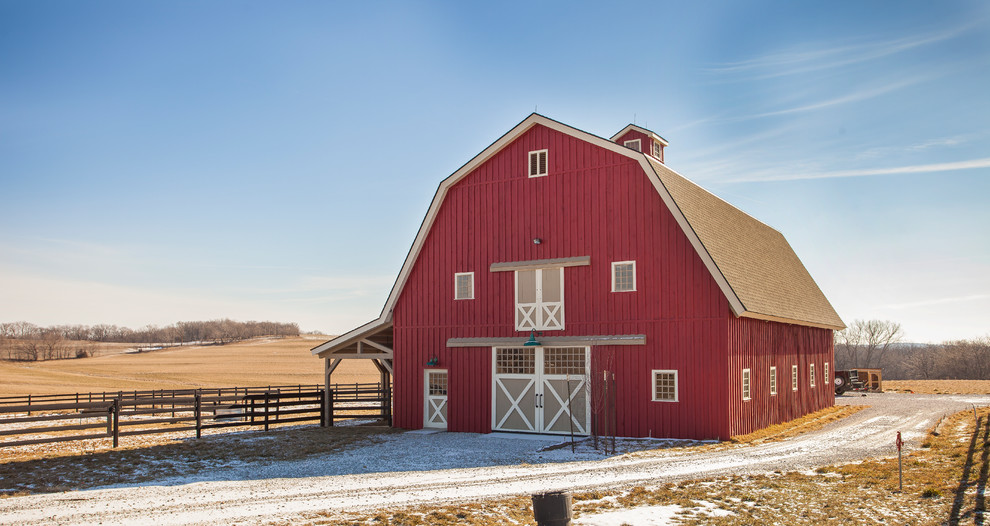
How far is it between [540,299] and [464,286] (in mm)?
2675

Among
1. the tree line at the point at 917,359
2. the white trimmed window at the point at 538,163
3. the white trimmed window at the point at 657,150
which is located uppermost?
the white trimmed window at the point at 657,150

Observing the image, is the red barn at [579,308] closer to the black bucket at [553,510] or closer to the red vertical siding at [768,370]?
the red vertical siding at [768,370]

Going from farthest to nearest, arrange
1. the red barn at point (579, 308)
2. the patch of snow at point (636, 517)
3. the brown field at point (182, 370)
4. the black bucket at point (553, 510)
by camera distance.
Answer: the brown field at point (182, 370), the red barn at point (579, 308), the patch of snow at point (636, 517), the black bucket at point (553, 510)

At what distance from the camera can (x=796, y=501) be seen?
1113cm

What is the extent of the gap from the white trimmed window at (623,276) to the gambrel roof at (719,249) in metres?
1.84

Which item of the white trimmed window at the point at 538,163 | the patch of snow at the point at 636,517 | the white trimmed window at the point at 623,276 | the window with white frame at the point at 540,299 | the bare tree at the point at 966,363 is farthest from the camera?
the bare tree at the point at 966,363

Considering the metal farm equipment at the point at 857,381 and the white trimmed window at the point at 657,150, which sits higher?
the white trimmed window at the point at 657,150

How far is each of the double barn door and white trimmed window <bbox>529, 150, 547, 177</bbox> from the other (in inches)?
204

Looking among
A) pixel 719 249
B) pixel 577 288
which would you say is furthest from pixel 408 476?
pixel 719 249

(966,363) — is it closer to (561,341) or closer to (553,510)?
(561,341)

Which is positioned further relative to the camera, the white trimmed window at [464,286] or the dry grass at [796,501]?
the white trimmed window at [464,286]

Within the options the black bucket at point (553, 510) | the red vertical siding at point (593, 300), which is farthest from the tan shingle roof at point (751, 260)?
the black bucket at point (553, 510)

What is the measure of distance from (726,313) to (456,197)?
356 inches

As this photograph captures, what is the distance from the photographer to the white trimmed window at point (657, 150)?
27141mm
